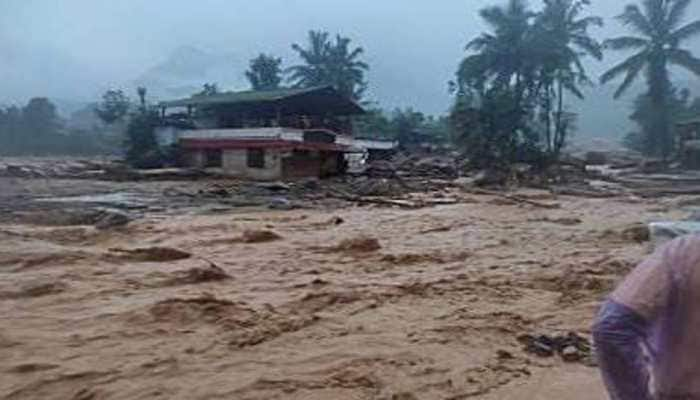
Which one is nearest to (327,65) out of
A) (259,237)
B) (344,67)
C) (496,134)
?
(344,67)

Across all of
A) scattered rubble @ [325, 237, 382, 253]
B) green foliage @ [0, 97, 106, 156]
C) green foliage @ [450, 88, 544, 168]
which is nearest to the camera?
scattered rubble @ [325, 237, 382, 253]

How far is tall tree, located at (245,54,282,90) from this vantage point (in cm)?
5294

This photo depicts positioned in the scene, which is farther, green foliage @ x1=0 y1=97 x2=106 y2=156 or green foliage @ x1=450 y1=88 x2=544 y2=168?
green foliage @ x1=0 y1=97 x2=106 y2=156

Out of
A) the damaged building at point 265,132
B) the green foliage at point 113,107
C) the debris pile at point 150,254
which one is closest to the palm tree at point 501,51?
the damaged building at point 265,132

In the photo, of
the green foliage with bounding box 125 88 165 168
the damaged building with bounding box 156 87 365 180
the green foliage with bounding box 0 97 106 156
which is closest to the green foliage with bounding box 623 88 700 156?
the damaged building with bounding box 156 87 365 180

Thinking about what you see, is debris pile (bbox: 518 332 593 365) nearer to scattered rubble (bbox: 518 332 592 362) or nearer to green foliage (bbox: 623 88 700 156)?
scattered rubble (bbox: 518 332 592 362)

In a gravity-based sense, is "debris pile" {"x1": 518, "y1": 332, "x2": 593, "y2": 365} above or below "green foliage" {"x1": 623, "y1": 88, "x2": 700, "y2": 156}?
below

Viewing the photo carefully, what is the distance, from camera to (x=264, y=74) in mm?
53062

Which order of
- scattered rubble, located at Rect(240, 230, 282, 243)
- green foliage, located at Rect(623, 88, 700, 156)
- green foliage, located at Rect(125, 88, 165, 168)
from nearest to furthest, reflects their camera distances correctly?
scattered rubble, located at Rect(240, 230, 282, 243), green foliage, located at Rect(125, 88, 165, 168), green foliage, located at Rect(623, 88, 700, 156)

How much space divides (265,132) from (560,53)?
15.4 metres

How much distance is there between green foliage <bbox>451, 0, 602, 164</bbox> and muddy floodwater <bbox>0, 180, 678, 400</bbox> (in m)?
22.9

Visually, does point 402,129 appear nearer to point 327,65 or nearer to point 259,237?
point 327,65

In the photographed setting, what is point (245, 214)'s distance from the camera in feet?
56.8

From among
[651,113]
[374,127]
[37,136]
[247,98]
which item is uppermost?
[247,98]
